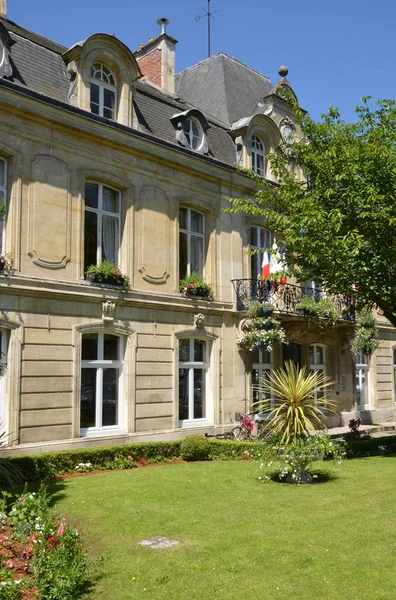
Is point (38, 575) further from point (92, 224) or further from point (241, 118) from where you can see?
point (241, 118)

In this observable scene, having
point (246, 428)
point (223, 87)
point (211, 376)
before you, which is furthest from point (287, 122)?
point (246, 428)

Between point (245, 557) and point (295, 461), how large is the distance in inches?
163


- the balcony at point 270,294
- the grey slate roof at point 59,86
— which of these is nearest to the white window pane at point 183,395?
the balcony at point 270,294

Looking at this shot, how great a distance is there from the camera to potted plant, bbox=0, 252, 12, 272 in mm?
12617

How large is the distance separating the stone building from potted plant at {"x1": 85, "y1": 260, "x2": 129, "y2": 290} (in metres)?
0.16

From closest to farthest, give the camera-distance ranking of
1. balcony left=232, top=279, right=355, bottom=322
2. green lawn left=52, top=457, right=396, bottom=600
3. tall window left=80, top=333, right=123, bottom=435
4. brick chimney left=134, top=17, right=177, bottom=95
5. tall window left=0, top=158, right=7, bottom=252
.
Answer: green lawn left=52, top=457, right=396, bottom=600 < tall window left=0, top=158, right=7, bottom=252 < tall window left=80, top=333, right=123, bottom=435 < balcony left=232, top=279, right=355, bottom=322 < brick chimney left=134, top=17, right=177, bottom=95

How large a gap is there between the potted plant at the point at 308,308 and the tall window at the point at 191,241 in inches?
140

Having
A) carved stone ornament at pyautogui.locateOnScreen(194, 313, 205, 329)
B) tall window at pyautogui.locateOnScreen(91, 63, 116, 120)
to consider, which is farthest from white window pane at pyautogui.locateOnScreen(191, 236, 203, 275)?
tall window at pyautogui.locateOnScreen(91, 63, 116, 120)

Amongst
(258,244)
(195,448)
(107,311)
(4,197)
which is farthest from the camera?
(258,244)

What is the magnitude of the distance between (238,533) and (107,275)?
27.0ft

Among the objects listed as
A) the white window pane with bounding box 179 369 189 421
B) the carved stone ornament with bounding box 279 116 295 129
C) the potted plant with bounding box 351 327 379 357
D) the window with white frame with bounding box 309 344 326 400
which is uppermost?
the carved stone ornament with bounding box 279 116 295 129

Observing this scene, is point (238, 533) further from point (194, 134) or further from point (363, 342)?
point (363, 342)

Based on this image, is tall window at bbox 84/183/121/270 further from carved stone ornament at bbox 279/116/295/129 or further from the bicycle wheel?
carved stone ornament at bbox 279/116/295/129

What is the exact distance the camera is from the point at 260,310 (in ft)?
56.8
